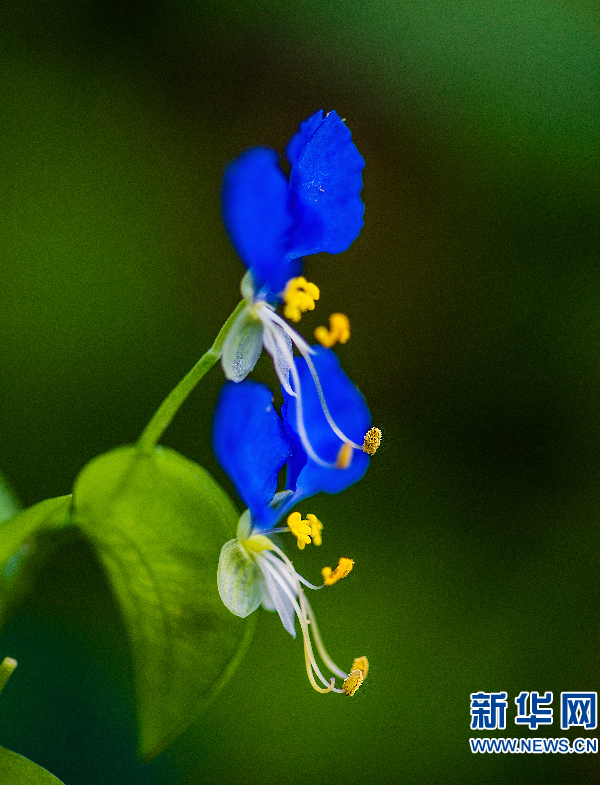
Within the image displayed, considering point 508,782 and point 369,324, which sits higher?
point 369,324

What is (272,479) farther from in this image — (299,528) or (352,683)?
(352,683)

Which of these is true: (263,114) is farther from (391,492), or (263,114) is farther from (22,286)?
(391,492)

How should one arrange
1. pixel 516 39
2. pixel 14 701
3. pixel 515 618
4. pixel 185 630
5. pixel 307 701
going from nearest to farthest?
1. pixel 185 630
2. pixel 14 701
3. pixel 307 701
4. pixel 515 618
5. pixel 516 39

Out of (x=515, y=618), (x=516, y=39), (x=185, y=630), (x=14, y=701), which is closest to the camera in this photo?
(x=185, y=630)

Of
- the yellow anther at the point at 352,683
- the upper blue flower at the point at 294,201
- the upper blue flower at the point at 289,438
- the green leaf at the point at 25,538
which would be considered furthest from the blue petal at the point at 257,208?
the yellow anther at the point at 352,683

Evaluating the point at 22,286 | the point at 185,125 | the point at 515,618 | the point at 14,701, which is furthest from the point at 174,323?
the point at 515,618

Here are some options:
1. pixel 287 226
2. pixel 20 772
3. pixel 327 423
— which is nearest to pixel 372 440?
pixel 327 423
